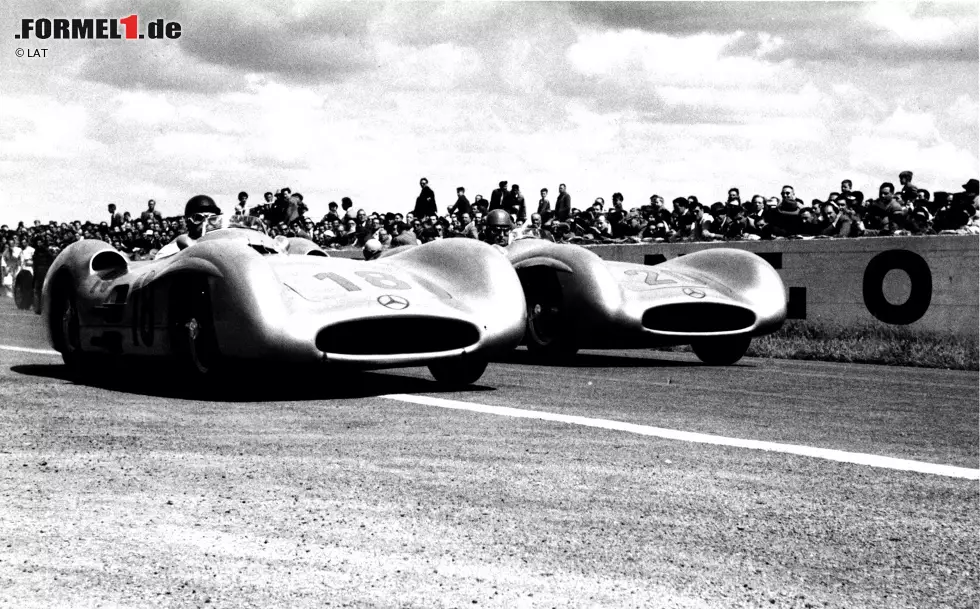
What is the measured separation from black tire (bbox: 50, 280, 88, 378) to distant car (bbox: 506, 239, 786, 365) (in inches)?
142

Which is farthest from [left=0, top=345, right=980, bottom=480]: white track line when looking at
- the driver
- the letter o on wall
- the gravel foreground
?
the letter o on wall

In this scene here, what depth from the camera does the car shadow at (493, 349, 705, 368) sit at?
415 inches

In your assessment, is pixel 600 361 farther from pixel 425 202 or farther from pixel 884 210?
pixel 425 202

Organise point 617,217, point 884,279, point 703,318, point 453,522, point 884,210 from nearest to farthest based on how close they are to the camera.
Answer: point 453,522 < point 703,318 < point 884,279 < point 884,210 < point 617,217

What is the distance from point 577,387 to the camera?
8.38 metres

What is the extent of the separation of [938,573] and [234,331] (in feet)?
15.0

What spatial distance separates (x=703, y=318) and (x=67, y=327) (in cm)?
491

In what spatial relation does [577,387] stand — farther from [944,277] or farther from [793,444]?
[944,277]

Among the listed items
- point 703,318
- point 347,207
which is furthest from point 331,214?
point 703,318

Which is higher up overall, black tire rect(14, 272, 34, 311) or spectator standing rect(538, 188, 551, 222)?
spectator standing rect(538, 188, 551, 222)

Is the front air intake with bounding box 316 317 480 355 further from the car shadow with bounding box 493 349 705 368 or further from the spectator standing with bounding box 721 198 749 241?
the spectator standing with bounding box 721 198 749 241

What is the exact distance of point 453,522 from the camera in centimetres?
390

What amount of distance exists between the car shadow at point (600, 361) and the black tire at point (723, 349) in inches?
5.0

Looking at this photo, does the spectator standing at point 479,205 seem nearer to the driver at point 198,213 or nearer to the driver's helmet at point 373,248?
the driver's helmet at point 373,248
